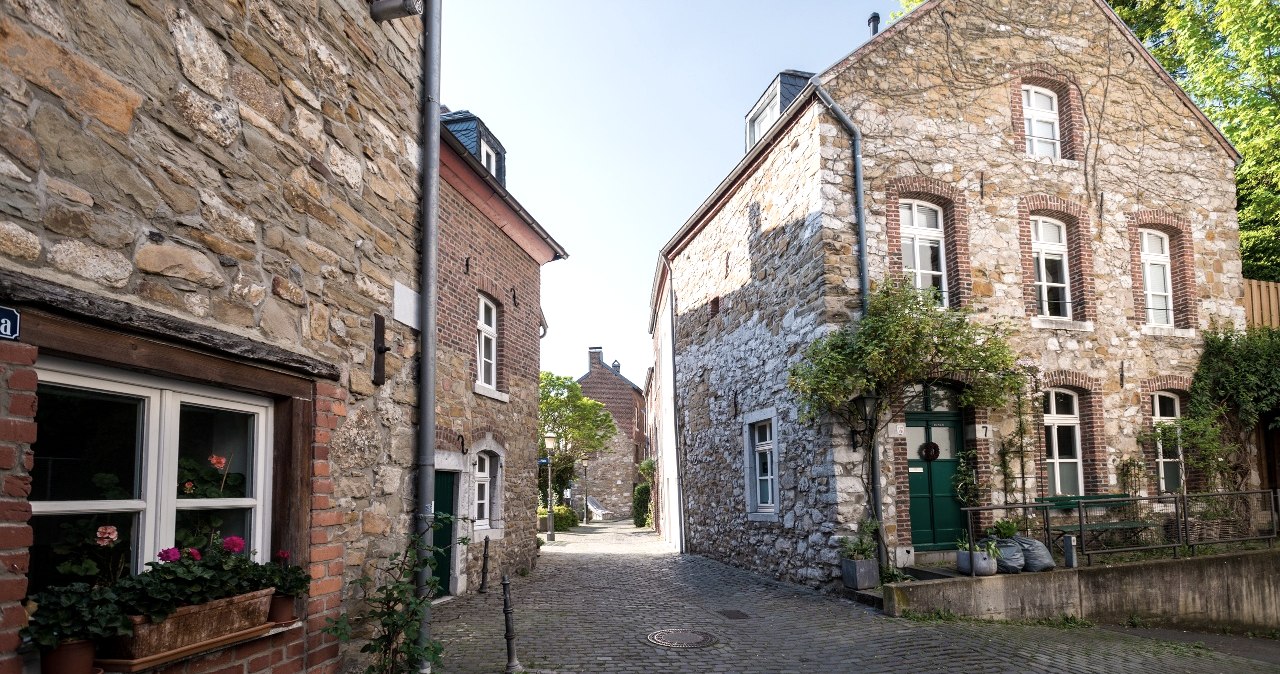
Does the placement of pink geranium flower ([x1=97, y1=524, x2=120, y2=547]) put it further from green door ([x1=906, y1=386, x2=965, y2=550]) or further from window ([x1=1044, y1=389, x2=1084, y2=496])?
window ([x1=1044, y1=389, x2=1084, y2=496])

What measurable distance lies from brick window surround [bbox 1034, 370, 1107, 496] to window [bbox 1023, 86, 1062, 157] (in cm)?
325

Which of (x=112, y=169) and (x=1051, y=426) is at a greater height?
(x=112, y=169)

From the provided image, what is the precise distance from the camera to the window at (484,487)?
463 inches

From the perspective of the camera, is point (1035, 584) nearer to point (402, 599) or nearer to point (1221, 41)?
point (402, 599)

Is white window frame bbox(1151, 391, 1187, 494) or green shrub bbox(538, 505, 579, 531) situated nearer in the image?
white window frame bbox(1151, 391, 1187, 494)

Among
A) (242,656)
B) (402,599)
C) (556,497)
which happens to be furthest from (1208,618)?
(556,497)

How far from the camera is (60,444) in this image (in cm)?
298

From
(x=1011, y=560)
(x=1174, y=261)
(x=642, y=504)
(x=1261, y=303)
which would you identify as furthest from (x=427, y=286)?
(x=642, y=504)

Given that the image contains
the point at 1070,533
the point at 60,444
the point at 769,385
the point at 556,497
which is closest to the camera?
the point at 60,444

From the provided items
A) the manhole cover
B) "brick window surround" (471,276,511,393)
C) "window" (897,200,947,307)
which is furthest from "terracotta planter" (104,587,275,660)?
"window" (897,200,947,307)

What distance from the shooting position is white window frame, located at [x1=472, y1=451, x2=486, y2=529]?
11688 mm

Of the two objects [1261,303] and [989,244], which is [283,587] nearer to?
[989,244]

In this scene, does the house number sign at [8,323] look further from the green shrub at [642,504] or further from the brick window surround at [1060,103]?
the green shrub at [642,504]

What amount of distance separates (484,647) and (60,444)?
486 centimetres
